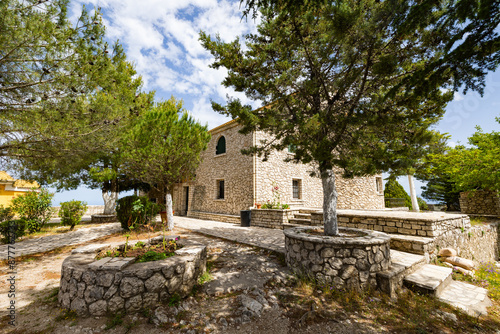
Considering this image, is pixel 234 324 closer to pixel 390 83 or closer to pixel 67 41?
pixel 390 83

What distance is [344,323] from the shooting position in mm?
2807

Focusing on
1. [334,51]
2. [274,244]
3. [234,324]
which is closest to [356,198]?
[274,244]

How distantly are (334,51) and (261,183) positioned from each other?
25.1 ft

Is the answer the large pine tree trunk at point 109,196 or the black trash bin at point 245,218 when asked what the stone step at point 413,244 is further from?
the large pine tree trunk at point 109,196

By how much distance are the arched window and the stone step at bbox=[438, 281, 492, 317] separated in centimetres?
1138

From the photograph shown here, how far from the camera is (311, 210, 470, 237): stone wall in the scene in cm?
521

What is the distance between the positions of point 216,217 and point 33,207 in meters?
8.10

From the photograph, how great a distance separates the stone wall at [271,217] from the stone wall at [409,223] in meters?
2.47

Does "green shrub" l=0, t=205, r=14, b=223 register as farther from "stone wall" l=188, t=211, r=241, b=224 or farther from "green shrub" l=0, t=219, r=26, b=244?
"stone wall" l=188, t=211, r=241, b=224

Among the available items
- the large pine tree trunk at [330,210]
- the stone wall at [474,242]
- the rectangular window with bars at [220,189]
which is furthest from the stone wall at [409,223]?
the rectangular window with bars at [220,189]

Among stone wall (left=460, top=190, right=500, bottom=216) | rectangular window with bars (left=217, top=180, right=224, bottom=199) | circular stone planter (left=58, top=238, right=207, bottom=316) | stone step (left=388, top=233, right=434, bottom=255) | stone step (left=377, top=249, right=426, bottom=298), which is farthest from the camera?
rectangular window with bars (left=217, top=180, right=224, bottom=199)

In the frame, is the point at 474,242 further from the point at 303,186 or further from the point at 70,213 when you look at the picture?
the point at 70,213

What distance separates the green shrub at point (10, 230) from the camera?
23.5ft

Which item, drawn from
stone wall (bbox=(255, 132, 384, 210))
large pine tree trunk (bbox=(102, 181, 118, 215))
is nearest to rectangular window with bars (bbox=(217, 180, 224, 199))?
stone wall (bbox=(255, 132, 384, 210))
